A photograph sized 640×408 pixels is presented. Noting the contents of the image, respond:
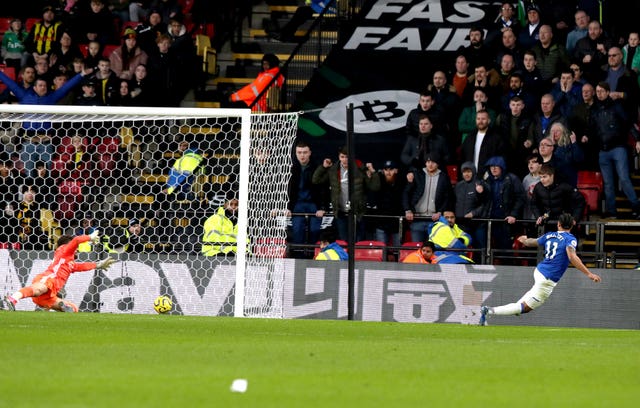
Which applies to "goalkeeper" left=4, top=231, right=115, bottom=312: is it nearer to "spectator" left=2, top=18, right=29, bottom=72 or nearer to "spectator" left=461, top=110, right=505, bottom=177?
"spectator" left=461, top=110, right=505, bottom=177

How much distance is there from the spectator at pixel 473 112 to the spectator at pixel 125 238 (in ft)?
17.4

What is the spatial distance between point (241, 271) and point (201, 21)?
926 cm

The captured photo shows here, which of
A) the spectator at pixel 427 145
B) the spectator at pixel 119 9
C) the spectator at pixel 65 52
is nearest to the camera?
the spectator at pixel 427 145

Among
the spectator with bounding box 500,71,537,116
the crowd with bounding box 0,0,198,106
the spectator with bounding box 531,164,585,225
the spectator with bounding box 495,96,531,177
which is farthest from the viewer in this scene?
the crowd with bounding box 0,0,198,106

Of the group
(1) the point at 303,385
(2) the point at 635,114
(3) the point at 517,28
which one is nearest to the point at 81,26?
(3) the point at 517,28

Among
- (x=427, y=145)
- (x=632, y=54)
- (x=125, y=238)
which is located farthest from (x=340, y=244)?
(x=632, y=54)

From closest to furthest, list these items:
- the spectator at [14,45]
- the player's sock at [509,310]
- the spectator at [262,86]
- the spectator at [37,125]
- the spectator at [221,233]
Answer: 1. the player's sock at [509,310]
2. the spectator at [221,233]
3. the spectator at [37,125]
4. the spectator at [262,86]
5. the spectator at [14,45]

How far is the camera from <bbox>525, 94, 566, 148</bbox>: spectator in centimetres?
1875

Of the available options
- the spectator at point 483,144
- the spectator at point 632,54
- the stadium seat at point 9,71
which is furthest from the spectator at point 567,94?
the stadium seat at point 9,71

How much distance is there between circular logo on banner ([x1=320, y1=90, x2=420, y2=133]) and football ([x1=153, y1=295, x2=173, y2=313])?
548 cm

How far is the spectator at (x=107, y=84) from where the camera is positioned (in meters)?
21.0

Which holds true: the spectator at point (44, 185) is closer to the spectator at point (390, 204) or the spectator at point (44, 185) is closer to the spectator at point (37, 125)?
the spectator at point (37, 125)

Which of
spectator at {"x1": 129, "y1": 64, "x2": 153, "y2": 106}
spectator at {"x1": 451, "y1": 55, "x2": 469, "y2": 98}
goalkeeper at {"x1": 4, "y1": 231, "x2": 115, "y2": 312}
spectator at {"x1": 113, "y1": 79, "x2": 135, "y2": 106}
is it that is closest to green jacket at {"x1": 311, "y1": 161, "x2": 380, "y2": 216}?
spectator at {"x1": 451, "y1": 55, "x2": 469, "y2": 98}

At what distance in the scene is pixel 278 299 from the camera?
57.1 ft
